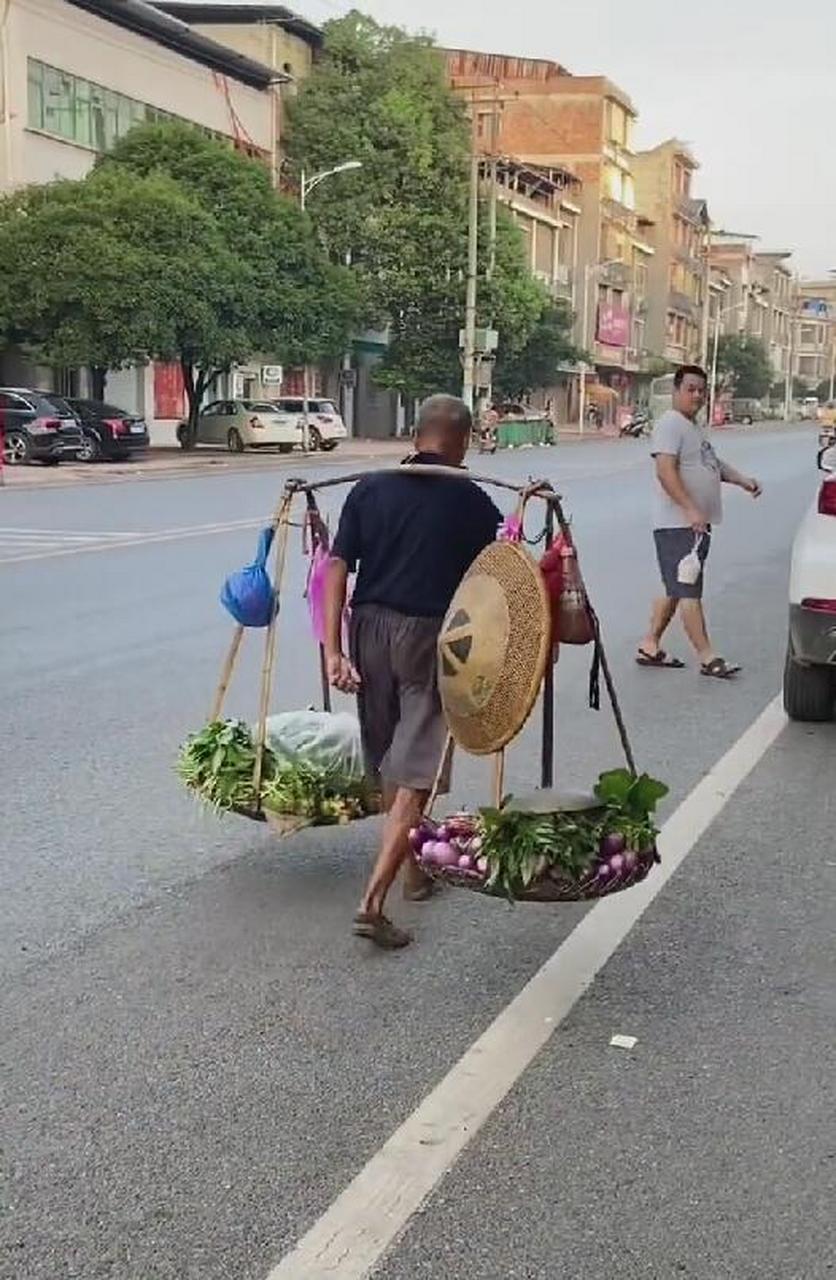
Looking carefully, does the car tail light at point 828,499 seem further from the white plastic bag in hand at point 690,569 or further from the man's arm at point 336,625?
the man's arm at point 336,625

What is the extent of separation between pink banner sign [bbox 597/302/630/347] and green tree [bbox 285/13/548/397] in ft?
115

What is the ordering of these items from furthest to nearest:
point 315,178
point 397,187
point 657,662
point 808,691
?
point 397,187 → point 315,178 → point 657,662 → point 808,691

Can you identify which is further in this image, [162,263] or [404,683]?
[162,263]

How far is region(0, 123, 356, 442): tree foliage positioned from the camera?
1344 inches

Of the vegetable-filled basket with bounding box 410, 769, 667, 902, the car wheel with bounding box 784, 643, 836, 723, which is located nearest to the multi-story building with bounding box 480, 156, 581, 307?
the car wheel with bounding box 784, 643, 836, 723

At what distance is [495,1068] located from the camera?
3807mm

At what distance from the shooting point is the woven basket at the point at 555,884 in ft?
13.3

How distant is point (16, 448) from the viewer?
3203 cm

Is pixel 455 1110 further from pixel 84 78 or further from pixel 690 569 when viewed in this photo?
Result: pixel 84 78

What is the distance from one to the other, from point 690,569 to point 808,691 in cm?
133

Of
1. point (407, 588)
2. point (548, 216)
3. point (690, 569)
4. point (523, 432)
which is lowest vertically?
point (523, 432)

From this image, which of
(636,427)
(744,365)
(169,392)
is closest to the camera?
(169,392)

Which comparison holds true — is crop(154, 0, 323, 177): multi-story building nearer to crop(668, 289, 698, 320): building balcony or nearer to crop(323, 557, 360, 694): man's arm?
crop(323, 557, 360, 694): man's arm

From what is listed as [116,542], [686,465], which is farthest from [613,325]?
[686,465]
